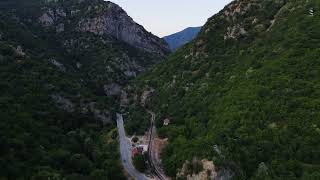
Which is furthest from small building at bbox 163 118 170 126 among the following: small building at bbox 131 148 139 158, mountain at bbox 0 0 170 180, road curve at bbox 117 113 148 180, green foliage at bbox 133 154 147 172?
green foliage at bbox 133 154 147 172

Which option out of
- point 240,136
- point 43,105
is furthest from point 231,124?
point 43,105

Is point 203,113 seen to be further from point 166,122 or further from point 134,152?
point 134,152

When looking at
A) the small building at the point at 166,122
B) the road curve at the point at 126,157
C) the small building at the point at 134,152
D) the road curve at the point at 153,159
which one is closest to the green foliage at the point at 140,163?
the road curve at the point at 126,157

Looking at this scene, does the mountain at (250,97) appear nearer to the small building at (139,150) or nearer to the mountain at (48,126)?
the small building at (139,150)

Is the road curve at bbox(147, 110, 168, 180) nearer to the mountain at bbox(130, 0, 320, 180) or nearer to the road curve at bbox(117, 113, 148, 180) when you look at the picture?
the mountain at bbox(130, 0, 320, 180)

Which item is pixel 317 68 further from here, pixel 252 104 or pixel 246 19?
pixel 246 19

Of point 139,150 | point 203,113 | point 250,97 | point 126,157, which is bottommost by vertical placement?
point 126,157

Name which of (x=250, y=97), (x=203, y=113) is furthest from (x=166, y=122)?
(x=250, y=97)

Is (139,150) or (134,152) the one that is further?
(139,150)

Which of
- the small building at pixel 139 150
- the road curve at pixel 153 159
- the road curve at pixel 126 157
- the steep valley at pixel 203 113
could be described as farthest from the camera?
the small building at pixel 139 150

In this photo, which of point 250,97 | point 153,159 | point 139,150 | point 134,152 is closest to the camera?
point 250,97
